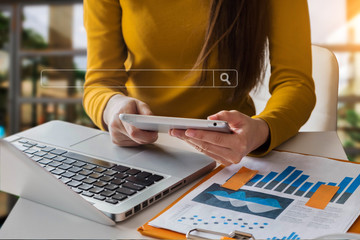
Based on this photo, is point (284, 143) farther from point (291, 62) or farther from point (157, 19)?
point (157, 19)

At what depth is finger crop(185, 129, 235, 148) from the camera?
38 centimetres

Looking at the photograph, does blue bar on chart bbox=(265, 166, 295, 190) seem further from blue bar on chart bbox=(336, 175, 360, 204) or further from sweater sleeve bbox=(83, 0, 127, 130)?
sweater sleeve bbox=(83, 0, 127, 130)

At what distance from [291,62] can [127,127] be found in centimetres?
25

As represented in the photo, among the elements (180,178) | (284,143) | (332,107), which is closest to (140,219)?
(180,178)

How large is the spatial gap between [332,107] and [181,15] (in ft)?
0.91

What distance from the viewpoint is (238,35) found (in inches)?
21.9

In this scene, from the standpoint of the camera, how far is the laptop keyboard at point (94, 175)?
0.35m

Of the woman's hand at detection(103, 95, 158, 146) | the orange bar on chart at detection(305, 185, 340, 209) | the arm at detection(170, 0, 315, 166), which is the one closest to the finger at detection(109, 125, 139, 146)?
the woman's hand at detection(103, 95, 158, 146)

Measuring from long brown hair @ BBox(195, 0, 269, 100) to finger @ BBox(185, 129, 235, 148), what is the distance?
0.61ft

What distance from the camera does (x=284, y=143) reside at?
1.61 feet

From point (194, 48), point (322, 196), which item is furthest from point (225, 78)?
point (322, 196)

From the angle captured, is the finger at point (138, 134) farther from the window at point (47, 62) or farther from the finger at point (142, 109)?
the window at point (47, 62)

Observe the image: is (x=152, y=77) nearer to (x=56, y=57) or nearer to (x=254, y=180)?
(x=56, y=57)

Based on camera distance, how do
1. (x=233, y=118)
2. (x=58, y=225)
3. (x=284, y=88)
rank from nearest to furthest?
(x=58, y=225)
(x=233, y=118)
(x=284, y=88)
